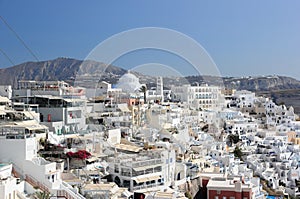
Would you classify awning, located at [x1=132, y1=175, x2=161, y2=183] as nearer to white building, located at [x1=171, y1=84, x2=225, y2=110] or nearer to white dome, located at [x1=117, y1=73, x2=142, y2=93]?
white dome, located at [x1=117, y1=73, x2=142, y2=93]

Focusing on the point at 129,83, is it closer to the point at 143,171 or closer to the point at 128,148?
the point at 128,148

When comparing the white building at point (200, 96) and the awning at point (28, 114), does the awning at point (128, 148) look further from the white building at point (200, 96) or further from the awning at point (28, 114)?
the white building at point (200, 96)

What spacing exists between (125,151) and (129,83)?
15.0 m

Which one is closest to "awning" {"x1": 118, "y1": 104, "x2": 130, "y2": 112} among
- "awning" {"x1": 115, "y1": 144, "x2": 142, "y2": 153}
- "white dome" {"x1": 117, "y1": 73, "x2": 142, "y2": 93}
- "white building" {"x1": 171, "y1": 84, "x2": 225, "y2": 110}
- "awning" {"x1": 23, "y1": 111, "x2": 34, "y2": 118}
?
"awning" {"x1": 115, "y1": 144, "x2": 142, "y2": 153}

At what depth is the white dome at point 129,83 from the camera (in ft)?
83.5

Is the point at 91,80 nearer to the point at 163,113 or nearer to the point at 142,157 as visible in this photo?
the point at 163,113

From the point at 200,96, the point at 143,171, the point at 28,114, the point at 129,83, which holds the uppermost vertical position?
the point at 129,83

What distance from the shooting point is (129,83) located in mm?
26031

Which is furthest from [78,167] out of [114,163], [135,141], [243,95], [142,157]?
[243,95]

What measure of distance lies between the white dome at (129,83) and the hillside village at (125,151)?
2.10 metres

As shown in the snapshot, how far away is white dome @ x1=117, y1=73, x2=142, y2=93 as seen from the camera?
25438mm

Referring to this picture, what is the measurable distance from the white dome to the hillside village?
2.10 metres

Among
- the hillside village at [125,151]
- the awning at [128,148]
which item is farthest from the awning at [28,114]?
the awning at [128,148]

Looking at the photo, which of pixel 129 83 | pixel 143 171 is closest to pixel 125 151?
pixel 143 171
